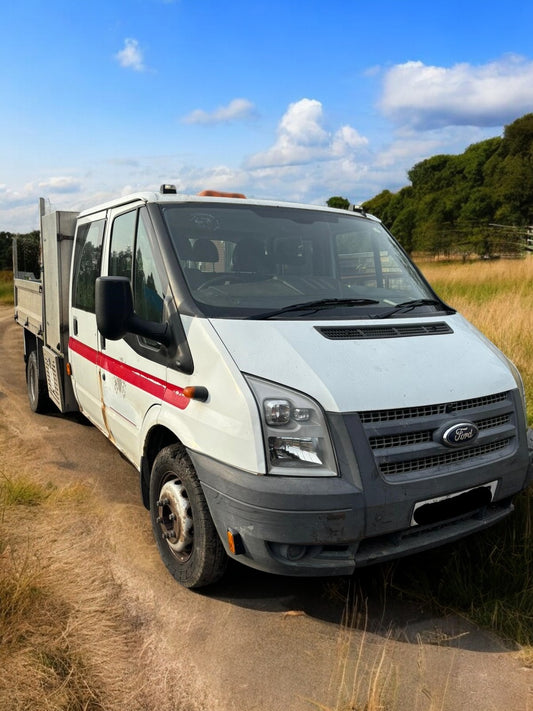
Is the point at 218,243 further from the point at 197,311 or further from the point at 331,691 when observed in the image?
the point at 331,691

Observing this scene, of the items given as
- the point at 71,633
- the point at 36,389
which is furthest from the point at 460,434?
the point at 36,389

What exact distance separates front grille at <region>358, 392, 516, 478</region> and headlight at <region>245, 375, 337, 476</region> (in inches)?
8.1

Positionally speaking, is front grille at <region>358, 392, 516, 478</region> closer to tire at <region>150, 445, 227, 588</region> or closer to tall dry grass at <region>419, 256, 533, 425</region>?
tire at <region>150, 445, 227, 588</region>

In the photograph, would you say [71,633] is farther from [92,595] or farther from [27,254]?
[27,254]

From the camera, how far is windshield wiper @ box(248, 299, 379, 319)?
307cm

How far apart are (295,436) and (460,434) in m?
0.80

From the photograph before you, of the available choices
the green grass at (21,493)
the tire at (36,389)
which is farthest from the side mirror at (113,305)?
the tire at (36,389)

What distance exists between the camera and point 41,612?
281 cm

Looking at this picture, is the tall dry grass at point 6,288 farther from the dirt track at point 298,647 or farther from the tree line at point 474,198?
the tree line at point 474,198

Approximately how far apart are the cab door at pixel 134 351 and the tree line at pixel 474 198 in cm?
2779

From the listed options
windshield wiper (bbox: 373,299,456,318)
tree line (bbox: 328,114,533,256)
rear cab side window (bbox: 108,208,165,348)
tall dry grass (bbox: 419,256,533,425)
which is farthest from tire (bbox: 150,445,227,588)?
tree line (bbox: 328,114,533,256)

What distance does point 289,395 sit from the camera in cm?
258

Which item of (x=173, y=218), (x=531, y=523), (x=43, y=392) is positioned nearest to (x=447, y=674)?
(x=531, y=523)

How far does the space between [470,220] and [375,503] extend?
49408mm
